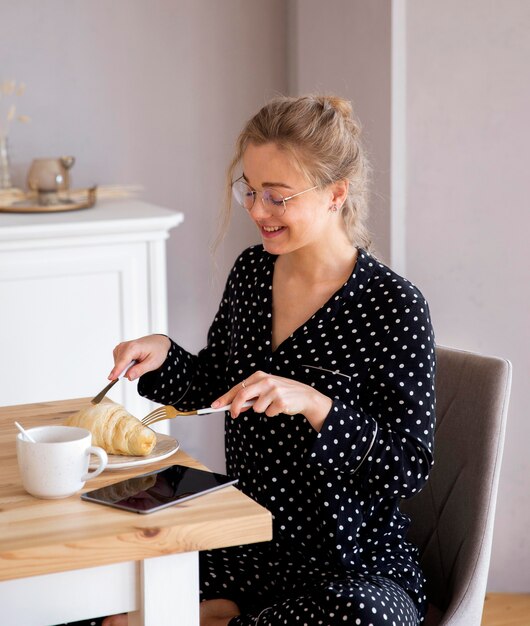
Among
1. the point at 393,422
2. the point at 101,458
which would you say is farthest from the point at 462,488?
the point at 101,458

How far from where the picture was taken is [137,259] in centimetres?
247

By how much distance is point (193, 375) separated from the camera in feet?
5.84

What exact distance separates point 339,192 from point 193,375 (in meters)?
0.44

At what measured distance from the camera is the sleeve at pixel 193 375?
172cm

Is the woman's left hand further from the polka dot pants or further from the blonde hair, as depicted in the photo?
the blonde hair

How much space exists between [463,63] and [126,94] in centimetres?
103

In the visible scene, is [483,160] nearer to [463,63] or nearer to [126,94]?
[463,63]

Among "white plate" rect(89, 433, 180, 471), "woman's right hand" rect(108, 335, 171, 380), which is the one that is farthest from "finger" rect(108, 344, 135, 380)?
"white plate" rect(89, 433, 180, 471)

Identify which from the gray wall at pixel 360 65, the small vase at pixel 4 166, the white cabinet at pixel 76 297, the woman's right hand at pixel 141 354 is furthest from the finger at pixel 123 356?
the small vase at pixel 4 166

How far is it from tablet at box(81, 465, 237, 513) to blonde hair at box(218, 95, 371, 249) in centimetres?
61

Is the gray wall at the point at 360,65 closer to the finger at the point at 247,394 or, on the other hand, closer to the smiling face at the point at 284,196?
the smiling face at the point at 284,196

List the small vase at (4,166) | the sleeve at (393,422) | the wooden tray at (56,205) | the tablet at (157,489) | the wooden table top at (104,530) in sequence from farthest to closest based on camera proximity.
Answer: the small vase at (4,166)
the wooden tray at (56,205)
the sleeve at (393,422)
the tablet at (157,489)
the wooden table top at (104,530)

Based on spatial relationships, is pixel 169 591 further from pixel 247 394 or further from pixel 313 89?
pixel 313 89

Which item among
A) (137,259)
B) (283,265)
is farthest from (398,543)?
(137,259)
